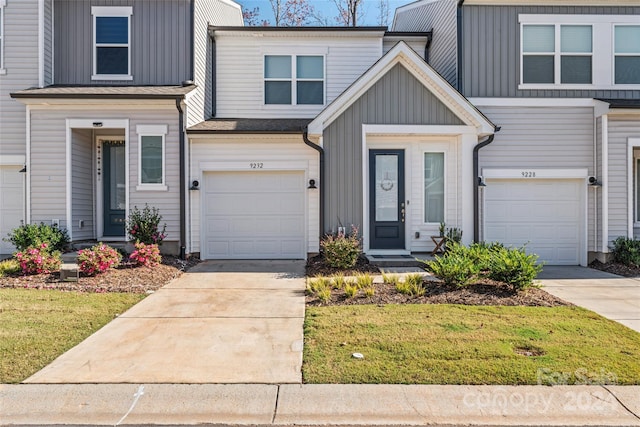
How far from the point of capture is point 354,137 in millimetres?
9312

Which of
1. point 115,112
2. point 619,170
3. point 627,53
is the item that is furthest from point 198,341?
point 627,53

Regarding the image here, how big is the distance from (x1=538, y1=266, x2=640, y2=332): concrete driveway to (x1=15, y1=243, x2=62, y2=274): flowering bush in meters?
9.71

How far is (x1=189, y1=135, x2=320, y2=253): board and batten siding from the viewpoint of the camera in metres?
10.2

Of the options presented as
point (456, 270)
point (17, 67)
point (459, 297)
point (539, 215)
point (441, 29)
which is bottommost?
point (459, 297)

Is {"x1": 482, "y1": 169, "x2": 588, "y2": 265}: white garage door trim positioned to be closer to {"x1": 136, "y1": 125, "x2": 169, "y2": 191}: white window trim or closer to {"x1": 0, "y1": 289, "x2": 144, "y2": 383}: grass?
{"x1": 136, "y1": 125, "x2": 169, "y2": 191}: white window trim

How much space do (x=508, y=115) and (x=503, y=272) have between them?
5.22 meters

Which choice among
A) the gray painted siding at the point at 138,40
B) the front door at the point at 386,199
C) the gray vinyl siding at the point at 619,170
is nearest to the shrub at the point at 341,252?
the front door at the point at 386,199

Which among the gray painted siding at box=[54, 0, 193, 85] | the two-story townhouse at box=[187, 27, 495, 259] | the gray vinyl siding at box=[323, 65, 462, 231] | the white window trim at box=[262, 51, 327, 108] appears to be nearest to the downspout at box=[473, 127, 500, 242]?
the two-story townhouse at box=[187, 27, 495, 259]

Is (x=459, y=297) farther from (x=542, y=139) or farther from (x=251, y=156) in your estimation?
(x=251, y=156)

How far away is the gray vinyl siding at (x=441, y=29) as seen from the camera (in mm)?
10562

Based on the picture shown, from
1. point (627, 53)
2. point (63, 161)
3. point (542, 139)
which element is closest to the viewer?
point (63, 161)

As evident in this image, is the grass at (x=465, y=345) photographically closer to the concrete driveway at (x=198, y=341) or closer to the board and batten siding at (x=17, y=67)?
the concrete driveway at (x=198, y=341)

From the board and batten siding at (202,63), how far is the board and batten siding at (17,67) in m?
4.05

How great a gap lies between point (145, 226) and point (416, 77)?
7242mm
